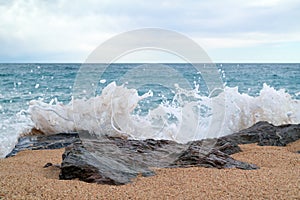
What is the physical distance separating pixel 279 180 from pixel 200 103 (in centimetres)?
429

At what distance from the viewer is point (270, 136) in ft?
16.9

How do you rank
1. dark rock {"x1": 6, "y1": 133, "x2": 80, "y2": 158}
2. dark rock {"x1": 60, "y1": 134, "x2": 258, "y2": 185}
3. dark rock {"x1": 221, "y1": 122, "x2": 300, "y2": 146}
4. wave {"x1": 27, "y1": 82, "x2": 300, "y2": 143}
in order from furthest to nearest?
wave {"x1": 27, "y1": 82, "x2": 300, "y2": 143}, dark rock {"x1": 6, "y1": 133, "x2": 80, "y2": 158}, dark rock {"x1": 221, "y1": 122, "x2": 300, "y2": 146}, dark rock {"x1": 60, "y1": 134, "x2": 258, "y2": 185}

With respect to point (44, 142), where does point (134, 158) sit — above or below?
above

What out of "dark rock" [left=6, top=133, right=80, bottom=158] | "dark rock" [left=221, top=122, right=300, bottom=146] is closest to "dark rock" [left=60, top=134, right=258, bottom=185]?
"dark rock" [left=221, top=122, right=300, bottom=146]

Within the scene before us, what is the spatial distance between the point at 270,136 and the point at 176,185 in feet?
8.76

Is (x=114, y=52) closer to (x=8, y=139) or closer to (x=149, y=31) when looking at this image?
(x=149, y=31)

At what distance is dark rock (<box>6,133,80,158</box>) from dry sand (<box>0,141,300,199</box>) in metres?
1.71

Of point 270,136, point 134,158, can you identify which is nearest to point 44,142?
point 134,158

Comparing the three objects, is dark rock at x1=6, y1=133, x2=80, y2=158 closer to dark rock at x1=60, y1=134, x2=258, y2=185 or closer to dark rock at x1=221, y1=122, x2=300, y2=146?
dark rock at x1=60, y1=134, x2=258, y2=185

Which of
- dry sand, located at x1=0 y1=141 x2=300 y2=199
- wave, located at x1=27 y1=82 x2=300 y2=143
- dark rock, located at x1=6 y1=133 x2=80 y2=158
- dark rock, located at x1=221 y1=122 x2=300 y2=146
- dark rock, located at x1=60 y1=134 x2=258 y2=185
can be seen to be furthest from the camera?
wave, located at x1=27 y1=82 x2=300 y2=143

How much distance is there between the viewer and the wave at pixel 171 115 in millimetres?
6789

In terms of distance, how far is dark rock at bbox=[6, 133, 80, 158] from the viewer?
5.39 m

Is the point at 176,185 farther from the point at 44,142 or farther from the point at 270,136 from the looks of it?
the point at 44,142

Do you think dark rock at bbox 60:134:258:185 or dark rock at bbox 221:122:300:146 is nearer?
dark rock at bbox 60:134:258:185
